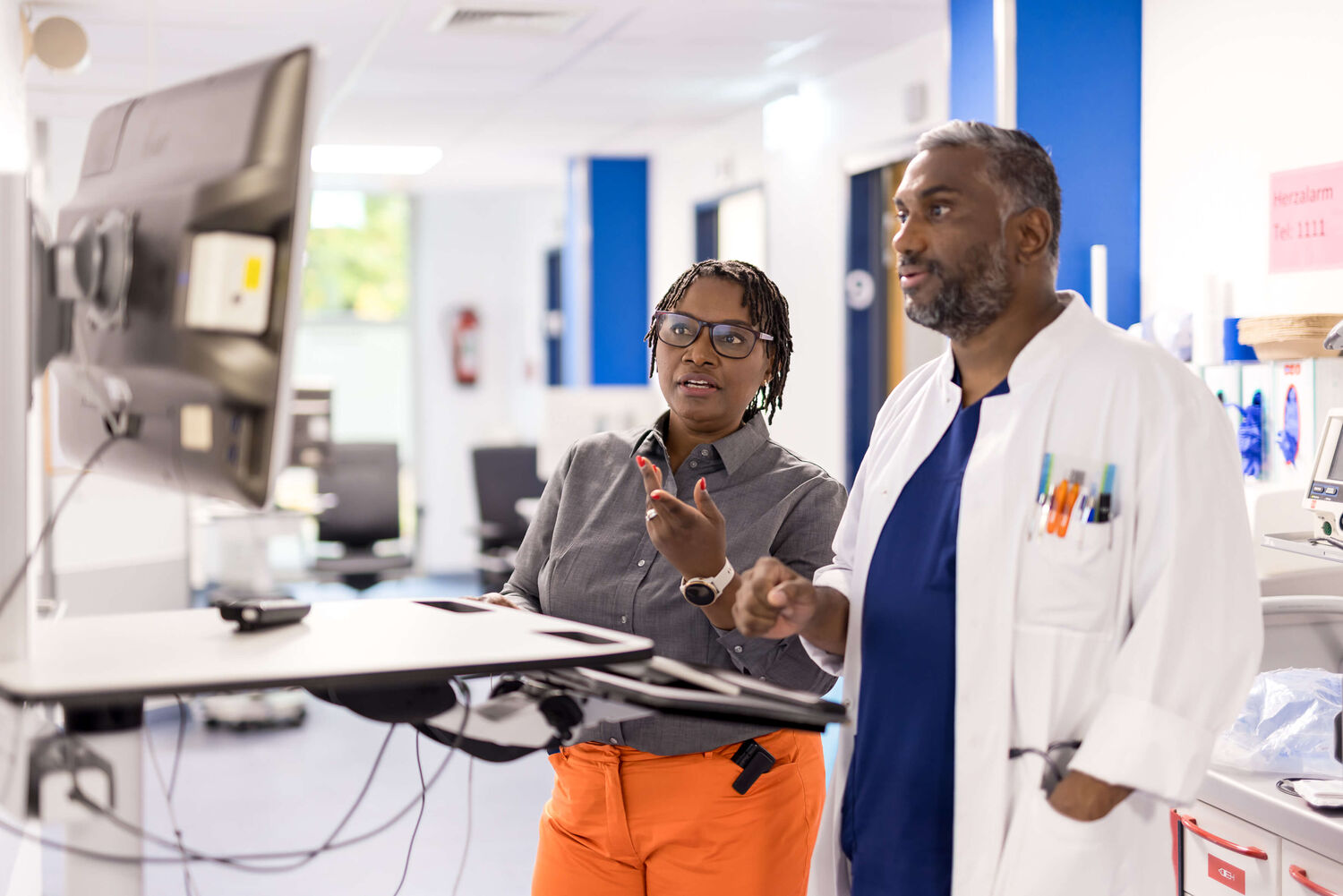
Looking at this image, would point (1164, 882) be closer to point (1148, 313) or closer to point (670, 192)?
point (1148, 313)

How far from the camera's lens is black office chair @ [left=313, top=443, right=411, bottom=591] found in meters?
6.76

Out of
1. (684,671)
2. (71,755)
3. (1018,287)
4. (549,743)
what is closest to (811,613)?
(684,671)

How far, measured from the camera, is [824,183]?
5.30 metres

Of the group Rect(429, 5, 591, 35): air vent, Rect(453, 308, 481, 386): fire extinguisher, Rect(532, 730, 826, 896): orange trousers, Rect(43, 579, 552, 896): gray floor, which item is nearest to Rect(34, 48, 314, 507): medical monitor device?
Rect(532, 730, 826, 896): orange trousers

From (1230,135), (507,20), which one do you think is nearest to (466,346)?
(507,20)

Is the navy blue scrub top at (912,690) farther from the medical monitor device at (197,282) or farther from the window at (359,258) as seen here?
the window at (359,258)

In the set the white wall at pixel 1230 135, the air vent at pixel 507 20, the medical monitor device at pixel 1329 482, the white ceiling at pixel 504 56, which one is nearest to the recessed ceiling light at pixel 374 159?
the white ceiling at pixel 504 56

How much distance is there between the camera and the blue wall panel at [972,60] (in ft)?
11.5

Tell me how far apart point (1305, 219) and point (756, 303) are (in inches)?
68.1

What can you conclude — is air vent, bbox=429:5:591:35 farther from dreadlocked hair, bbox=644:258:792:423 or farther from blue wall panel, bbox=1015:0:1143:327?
dreadlocked hair, bbox=644:258:792:423

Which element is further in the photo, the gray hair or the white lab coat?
the gray hair

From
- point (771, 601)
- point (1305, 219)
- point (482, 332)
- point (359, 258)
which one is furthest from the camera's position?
point (359, 258)

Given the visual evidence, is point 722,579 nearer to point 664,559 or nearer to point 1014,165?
point 664,559

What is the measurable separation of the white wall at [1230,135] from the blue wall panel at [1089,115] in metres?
0.04
